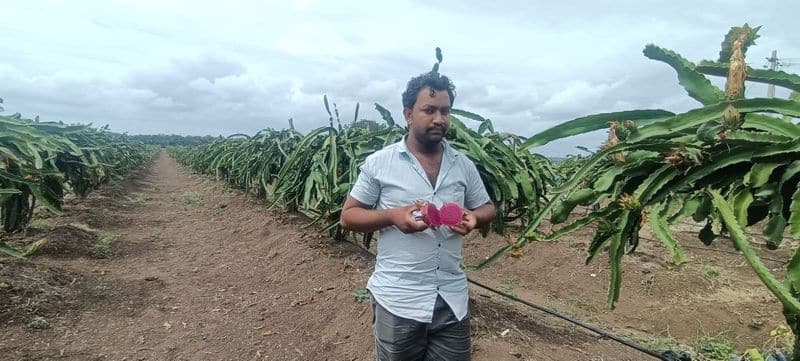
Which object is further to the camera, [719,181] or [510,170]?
[510,170]

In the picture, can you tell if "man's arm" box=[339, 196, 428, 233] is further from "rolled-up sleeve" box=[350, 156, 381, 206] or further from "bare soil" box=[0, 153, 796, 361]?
"bare soil" box=[0, 153, 796, 361]

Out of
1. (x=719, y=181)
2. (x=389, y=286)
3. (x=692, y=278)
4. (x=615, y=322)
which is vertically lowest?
(x=615, y=322)

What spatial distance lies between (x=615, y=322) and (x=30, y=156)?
658cm

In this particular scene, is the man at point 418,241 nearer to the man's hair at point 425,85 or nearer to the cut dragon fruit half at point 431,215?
the man's hair at point 425,85

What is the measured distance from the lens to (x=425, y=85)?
7.33 feet

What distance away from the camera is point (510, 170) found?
3.57m

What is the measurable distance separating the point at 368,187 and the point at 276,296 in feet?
9.38

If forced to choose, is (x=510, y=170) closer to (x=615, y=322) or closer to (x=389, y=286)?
(x=389, y=286)

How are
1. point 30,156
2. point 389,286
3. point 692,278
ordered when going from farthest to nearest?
point 692,278, point 30,156, point 389,286

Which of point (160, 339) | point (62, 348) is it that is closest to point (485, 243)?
point (160, 339)

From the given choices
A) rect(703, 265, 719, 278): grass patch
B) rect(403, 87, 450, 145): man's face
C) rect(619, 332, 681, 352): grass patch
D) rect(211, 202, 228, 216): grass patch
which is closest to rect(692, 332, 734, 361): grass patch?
rect(619, 332, 681, 352): grass patch

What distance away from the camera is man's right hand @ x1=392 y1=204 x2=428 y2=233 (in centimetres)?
195

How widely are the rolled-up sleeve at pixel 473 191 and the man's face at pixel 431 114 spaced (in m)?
0.26

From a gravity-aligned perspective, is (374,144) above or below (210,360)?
above
